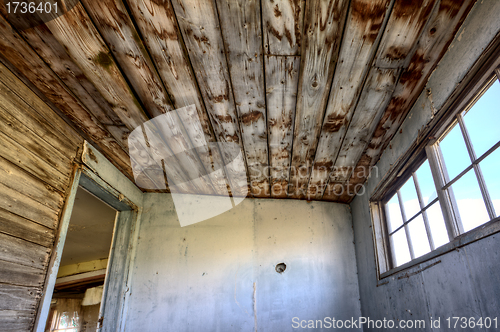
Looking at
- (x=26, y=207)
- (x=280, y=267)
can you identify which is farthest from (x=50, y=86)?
(x=280, y=267)

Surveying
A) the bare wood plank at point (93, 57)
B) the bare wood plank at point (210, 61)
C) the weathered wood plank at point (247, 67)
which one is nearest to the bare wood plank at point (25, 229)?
the bare wood plank at point (93, 57)

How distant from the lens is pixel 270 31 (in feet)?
5.30

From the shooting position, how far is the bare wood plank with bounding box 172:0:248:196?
5.02ft

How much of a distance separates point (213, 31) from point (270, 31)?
0.96 feet

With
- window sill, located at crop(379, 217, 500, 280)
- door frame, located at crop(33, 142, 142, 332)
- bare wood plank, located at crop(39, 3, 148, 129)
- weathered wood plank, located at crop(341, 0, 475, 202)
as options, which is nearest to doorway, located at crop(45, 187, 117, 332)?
door frame, located at crop(33, 142, 142, 332)

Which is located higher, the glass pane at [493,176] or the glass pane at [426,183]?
the glass pane at [426,183]

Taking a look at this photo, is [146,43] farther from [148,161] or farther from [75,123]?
[148,161]

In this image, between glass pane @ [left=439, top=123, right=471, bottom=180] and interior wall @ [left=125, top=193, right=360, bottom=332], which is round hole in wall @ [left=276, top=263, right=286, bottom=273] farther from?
glass pane @ [left=439, top=123, right=471, bottom=180]

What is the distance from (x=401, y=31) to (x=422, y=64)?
32cm

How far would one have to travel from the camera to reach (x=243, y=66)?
184cm

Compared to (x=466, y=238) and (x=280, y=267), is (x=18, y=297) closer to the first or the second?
(x=280, y=267)

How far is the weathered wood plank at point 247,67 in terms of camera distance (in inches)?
60.1

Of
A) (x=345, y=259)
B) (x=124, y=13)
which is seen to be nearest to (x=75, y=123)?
(x=124, y=13)

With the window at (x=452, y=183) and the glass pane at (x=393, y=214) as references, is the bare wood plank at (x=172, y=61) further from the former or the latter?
the glass pane at (x=393, y=214)
